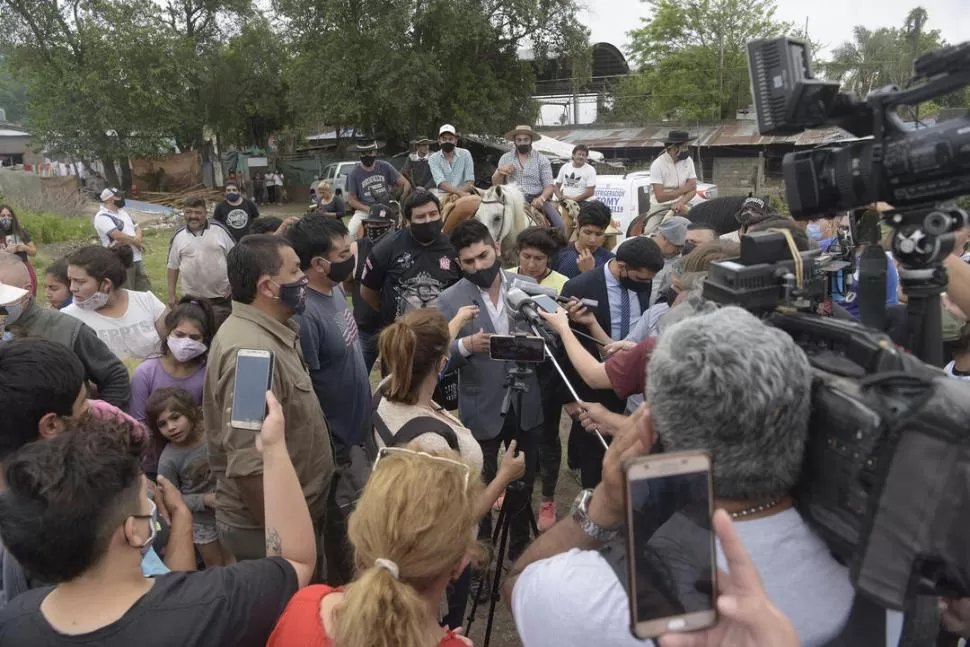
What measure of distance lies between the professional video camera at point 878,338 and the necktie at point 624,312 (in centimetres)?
212

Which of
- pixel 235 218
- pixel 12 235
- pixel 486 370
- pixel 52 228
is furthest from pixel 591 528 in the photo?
pixel 52 228

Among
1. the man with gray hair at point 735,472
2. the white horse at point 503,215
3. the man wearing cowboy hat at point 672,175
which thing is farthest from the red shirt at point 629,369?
the man wearing cowboy hat at point 672,175

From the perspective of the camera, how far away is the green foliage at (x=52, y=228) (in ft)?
48.9

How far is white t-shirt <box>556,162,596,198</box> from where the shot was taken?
331 inches

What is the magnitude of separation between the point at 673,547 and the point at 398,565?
62 centimetres

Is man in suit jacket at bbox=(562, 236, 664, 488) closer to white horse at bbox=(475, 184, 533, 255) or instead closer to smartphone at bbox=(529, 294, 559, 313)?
smartphone at bbox=(529, 294, 559, 313)

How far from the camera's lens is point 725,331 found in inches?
47.4

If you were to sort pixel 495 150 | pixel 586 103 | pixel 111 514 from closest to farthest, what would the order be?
pixel 111 514 < pixel 495 150 < pixel 586 103

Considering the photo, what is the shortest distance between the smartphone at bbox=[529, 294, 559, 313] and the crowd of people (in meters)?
0.06

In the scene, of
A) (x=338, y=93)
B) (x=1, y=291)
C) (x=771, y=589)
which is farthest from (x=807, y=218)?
(x=338, y=93)

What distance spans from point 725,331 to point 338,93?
24804 millimetres

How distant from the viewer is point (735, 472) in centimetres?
120

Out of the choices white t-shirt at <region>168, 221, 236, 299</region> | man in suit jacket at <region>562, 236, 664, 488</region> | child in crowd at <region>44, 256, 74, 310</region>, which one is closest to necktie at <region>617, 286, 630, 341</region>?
man in suit jacket at <region>562, 236, 664, 488</region>

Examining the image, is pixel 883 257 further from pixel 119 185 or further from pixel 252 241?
pixel 119 185
